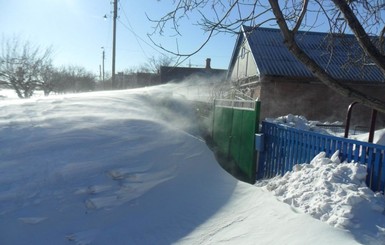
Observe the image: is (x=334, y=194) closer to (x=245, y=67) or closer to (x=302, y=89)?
(x=302, y=89)

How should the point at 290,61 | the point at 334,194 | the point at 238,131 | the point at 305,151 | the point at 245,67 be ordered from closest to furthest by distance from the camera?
the point at 334,194, the point at 305,151, the point at 238,131, the point at 290,61, the point at 245,67

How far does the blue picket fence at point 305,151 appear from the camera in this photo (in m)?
5.28

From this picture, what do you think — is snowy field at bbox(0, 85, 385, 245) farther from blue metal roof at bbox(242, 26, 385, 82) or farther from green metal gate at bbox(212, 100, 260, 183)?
blue metal roof at bbox(242, 26, 385, 82)

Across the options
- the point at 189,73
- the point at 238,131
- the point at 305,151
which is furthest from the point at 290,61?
the point at 189,73

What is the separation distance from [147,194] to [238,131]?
3.55m

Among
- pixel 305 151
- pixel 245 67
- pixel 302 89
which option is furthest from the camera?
pixel 245 67

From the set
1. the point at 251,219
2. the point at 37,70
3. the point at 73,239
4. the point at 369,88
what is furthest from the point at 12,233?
the point at 37,70

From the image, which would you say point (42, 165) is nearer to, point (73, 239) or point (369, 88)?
point (73, 239)

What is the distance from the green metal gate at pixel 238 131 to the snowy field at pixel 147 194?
1.05 m

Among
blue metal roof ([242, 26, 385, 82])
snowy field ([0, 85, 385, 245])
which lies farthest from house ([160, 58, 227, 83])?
snowy field ([0, 85, 385, 245])

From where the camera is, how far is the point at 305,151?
670 centimetres

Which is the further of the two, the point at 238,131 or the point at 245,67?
the point at 245,67

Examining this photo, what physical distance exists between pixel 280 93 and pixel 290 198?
574 inches

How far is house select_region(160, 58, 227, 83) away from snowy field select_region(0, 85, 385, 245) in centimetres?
2750
